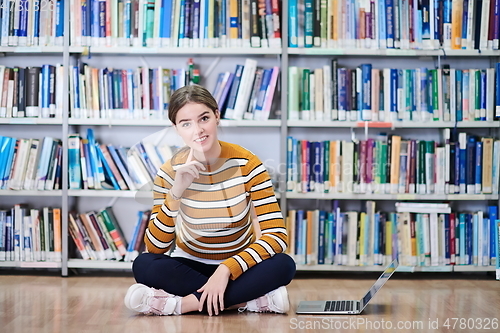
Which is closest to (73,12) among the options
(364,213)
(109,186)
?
(109,186)

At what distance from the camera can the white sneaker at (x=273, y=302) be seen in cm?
215

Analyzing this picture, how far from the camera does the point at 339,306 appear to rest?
2.26 metres

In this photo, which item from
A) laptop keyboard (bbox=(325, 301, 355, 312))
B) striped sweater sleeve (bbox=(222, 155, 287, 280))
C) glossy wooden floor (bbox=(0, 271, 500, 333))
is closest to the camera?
glossy wooden floor (bbox=(0, 271, 500, 333))

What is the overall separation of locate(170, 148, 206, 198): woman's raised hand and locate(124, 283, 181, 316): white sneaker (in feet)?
1.17

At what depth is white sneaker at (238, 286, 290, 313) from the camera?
2.15m

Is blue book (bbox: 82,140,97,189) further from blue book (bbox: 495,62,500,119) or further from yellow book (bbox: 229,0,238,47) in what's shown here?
blue book (bbox: 495,62,500,119)

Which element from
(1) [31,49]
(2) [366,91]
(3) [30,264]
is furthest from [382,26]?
(3) [30,264]

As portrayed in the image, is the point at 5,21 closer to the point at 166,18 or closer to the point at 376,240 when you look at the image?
the point at 166,18

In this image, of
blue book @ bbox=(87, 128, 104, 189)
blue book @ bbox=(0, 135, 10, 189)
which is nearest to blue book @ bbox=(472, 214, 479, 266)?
blue book @ bbox=(87, 128, 104, 189)

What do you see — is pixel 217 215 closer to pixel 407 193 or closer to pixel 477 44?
pixel 407 193

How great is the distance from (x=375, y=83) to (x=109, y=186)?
145cm

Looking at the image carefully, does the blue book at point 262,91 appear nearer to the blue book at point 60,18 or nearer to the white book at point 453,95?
the white book at point 453,95

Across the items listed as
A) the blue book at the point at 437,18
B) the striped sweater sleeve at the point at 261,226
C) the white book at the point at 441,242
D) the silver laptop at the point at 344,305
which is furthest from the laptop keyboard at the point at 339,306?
the blue book at the point at 437,18

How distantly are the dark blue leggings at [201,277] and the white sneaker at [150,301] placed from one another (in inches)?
1.3
